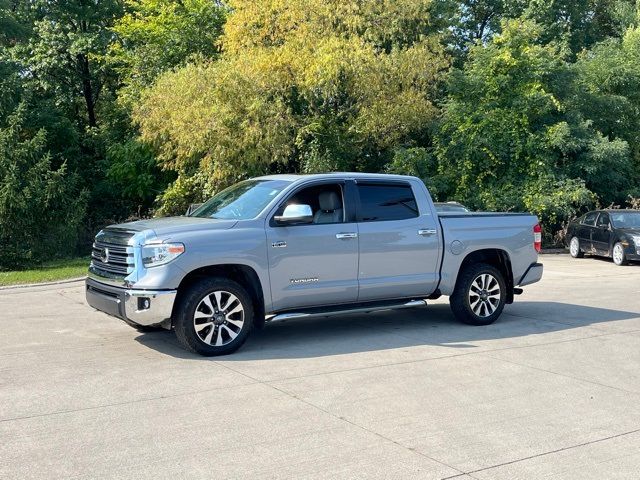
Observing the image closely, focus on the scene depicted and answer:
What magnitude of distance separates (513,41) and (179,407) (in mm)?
22797

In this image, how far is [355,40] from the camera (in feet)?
74.8

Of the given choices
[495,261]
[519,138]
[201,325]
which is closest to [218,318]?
[201,325]

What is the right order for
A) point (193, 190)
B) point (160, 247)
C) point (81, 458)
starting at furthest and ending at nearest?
point (193, 190)
point (160, 247)
point (81, 458)

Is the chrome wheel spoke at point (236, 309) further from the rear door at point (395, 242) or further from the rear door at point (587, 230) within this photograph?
the rear door at point (587, 230)

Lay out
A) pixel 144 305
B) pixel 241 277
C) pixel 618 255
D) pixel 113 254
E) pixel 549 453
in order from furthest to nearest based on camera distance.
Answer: pixel 618 255
pixel 241 277
pixel 113 254
pixel 144 305
pixel 549 453

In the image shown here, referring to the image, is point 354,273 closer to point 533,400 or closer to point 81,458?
point 533,400

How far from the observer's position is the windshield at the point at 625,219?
20.8 metres

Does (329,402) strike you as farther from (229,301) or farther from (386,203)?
(386,203)

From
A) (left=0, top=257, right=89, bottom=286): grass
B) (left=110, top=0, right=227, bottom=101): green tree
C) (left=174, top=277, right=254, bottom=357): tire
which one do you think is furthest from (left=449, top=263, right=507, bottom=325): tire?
(left=110, top=0, right=227, bottom=101): green tree

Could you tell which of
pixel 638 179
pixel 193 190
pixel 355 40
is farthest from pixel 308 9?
pixel 638 179

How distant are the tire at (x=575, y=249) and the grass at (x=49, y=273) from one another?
13839 mm

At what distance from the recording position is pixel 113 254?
8.39m

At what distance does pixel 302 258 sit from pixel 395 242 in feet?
4.40

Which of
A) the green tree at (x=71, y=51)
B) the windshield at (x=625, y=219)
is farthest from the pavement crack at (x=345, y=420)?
the green tree at (x=71, y=51)
